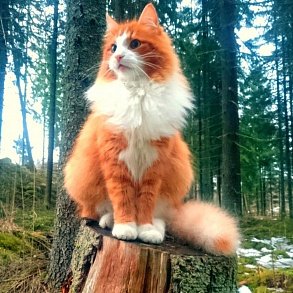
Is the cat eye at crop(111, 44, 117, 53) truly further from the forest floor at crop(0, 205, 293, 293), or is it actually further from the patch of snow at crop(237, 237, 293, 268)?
the patch of snow at crop(237, 237, 293, 268)

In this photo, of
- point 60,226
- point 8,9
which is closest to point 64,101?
point 60,226

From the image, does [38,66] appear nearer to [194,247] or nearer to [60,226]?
[60,226]

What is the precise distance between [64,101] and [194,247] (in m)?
2.44

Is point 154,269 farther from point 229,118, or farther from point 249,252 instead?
point 229,118

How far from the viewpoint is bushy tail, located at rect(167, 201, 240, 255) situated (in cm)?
213

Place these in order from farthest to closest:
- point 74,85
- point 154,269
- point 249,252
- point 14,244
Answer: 1. point 249,252
2. point 14,244
3. point 74,85
4. point 154,269

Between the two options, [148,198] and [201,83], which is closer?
[148,198]

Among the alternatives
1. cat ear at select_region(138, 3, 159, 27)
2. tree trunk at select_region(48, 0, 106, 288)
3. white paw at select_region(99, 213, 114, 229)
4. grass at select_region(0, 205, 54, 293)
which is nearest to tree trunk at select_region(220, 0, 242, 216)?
grass at select_region(0, 205, 54, 293)

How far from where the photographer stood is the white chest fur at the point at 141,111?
2.30m

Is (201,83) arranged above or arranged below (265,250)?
above

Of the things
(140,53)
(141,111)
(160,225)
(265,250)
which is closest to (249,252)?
(265,250)

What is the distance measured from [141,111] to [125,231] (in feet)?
2.39

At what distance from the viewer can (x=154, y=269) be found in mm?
1967

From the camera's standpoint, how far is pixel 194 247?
225 cm
